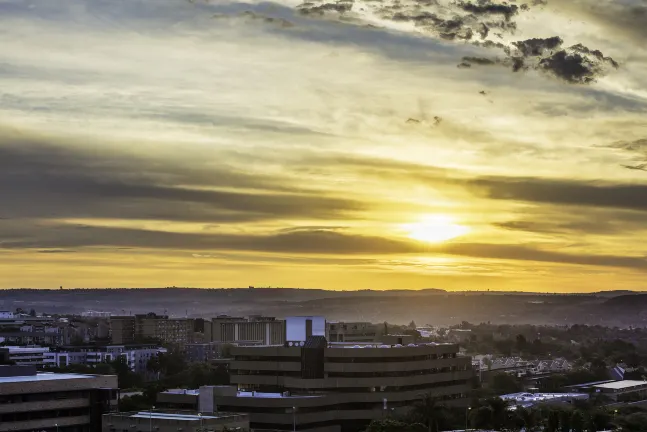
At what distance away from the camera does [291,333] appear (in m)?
153

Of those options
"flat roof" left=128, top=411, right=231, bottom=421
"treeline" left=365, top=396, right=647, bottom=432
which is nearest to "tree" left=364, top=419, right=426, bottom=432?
"flat roof" left=128, top=411, right=231, bottom=421

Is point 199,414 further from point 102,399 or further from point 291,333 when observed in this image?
point 291,333

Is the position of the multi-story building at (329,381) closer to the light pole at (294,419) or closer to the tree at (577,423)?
the light pole at (294,419)

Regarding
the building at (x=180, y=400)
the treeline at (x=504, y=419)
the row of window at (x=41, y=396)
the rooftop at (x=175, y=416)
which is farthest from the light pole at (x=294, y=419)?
the row of window at (x=41, y=396)

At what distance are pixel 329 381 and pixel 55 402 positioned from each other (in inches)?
1642

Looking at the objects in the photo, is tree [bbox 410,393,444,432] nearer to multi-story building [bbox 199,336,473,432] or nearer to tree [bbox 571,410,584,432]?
multi-story building [bbox 199,336,473,432]

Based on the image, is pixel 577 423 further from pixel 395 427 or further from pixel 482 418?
pixel 395 427

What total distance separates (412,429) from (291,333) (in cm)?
4628

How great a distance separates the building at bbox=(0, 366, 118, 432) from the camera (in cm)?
10644

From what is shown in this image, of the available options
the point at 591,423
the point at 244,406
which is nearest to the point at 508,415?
the point at 591,423

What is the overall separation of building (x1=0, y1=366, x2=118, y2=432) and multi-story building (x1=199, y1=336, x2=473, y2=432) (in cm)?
2182

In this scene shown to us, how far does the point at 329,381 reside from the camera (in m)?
142

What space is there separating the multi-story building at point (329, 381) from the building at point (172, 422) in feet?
85.2

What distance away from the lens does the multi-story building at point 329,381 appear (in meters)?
136
